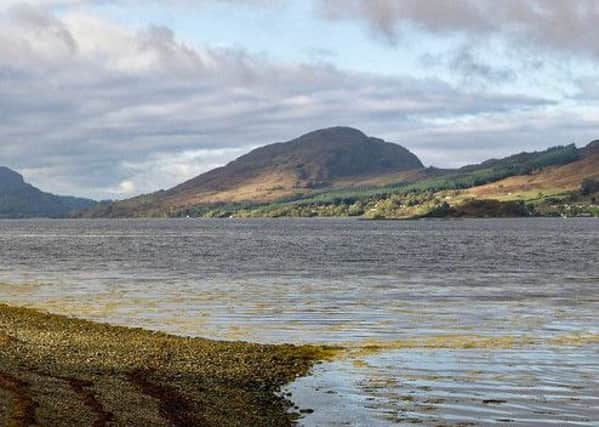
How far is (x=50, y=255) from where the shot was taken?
134 metres

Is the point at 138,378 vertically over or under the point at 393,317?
over

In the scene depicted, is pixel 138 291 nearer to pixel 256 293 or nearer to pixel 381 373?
pixel 256 293

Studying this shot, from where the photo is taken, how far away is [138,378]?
1177 inches

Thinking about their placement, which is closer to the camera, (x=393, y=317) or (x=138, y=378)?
(x=138, y=378)

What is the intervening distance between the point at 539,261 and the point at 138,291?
6304 cm

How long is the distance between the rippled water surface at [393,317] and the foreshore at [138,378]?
190 centimetres

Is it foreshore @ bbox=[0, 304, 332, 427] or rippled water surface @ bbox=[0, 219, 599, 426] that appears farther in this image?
rippled water surface @ bbox=[0, 219, 599, 426]

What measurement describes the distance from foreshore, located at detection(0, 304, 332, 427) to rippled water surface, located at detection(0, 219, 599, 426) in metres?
1.90

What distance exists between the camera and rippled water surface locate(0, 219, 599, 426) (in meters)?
28.2

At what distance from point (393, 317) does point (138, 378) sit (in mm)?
25573

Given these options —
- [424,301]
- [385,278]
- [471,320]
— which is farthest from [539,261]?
[471,320]

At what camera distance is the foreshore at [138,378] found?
23.7 m

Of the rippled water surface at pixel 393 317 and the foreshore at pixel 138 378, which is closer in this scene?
the foreshore at pixel 138 378

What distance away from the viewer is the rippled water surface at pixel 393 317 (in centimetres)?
2825
